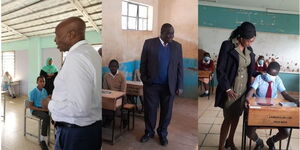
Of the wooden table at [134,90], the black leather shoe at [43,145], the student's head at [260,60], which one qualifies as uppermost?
the student's head at [260,60]

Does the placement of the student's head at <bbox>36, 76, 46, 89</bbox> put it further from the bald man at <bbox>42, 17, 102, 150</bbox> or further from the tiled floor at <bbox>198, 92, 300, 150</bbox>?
the tiled floor at <bbox>198, 92, 300, 150</bbox>

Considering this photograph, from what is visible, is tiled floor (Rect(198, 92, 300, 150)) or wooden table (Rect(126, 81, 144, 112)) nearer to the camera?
wooden table (Rect(126, 81, 144, 112))

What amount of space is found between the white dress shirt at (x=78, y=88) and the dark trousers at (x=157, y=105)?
15cm

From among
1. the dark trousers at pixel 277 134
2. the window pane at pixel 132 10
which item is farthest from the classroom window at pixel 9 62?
the dark trousers at pixel 277 134

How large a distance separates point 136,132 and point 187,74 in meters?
0.25

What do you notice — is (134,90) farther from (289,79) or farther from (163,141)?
(289,79)

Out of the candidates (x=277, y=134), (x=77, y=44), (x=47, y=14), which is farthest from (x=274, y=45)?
(x=47, y=14)

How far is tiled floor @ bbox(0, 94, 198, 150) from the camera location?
659mm

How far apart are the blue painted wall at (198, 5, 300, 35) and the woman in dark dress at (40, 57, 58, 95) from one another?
0.50m

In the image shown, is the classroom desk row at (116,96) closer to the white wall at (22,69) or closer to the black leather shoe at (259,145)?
the white wall at (22,69)

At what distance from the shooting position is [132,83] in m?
0.66

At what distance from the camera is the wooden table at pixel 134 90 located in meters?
0.65

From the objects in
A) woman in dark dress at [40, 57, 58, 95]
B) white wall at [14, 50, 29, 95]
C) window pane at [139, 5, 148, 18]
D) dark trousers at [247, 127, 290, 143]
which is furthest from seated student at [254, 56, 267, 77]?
white wall at [14, 50, 29, 95]

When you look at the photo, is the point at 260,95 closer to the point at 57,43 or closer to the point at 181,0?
the point at 181,0
